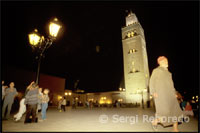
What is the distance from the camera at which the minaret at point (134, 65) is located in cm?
3488

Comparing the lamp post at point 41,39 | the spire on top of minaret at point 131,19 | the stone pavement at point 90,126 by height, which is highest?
the spire on top of minaret at point 131,19

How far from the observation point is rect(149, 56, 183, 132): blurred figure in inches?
149

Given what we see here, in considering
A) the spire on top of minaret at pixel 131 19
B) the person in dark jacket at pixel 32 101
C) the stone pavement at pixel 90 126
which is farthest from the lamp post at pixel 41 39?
the spire on top of minaret at pixel 131 19

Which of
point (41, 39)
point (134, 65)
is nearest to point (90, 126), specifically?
point (41, 39)

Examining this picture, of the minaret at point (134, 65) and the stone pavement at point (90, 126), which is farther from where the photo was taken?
the minaret at point (134, 65)

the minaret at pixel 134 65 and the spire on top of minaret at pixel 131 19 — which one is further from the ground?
the spire on top of minaret at pixel 131 19

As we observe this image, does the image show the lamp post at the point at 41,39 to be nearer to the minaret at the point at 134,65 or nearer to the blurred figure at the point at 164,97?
the blurred figure at the point at 164,97

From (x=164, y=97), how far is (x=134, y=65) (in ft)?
116

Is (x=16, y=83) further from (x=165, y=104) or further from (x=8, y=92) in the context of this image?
(x=165, y=104)

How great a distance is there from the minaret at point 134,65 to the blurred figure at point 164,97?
3028 cm

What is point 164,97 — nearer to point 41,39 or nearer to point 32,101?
point 32,101

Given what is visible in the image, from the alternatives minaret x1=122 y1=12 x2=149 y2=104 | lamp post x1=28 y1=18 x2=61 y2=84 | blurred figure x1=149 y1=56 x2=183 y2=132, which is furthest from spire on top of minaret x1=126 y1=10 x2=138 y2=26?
blurred figure x1=149 y1=56 x2=183 y2=132

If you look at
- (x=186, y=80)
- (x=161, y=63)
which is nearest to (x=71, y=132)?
(x=161, y=63)

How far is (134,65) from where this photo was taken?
38188 millimetres
